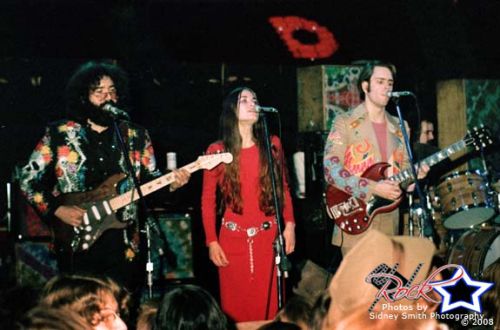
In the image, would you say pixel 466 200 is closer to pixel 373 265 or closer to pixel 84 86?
pixel 84 86

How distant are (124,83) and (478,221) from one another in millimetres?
3525

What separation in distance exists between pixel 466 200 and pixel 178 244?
2700mm

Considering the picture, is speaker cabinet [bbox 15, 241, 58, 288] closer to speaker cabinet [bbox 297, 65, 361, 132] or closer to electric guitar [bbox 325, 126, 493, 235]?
electric guitar [bbox 325, 126, 493, 235]

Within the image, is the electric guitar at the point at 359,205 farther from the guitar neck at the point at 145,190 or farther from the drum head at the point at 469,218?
the guitar neck at the point at 145,190

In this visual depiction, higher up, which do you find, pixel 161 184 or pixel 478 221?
pixel 161 184

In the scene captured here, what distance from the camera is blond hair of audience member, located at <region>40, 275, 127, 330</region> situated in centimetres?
382

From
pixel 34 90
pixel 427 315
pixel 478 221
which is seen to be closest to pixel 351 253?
pixel 427 315

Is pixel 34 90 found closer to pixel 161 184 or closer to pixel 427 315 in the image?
pixel 161 184

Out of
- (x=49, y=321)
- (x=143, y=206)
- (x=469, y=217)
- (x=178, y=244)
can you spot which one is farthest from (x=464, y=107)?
(x=49, y=321)

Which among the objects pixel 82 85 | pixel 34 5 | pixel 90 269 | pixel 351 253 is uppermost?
pixel 34 5

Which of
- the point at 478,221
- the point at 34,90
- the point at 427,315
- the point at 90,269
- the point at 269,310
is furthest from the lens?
the point at 34,90

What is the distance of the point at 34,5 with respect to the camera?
9.70 meters

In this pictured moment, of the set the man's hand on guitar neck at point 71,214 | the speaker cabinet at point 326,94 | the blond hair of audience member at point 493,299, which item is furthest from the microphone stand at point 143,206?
the speaker cabinet at point 326,94

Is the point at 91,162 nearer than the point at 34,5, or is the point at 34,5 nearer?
the point at 91,162
